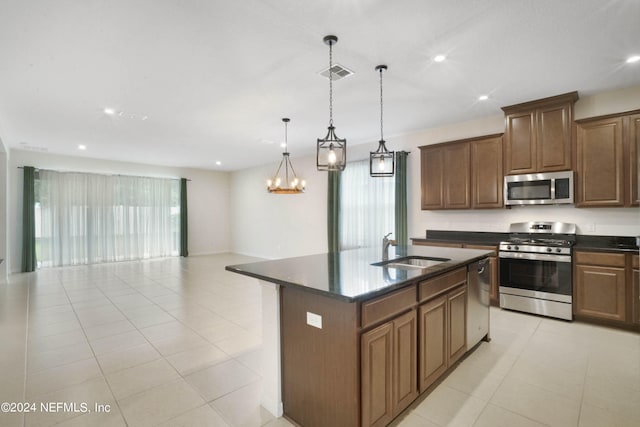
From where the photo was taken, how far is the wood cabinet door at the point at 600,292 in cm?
348

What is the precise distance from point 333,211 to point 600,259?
4.59 m

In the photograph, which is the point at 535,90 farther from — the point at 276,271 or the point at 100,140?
the point at 100,140

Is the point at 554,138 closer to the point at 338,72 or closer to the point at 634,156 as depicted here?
the point at 634,156

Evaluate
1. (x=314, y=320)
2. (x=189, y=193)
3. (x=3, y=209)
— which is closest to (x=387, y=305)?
(x=314, y=320)

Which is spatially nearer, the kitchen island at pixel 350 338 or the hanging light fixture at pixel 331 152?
the kitchen island at pixel 350 338

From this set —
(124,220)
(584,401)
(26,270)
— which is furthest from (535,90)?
(26,270)

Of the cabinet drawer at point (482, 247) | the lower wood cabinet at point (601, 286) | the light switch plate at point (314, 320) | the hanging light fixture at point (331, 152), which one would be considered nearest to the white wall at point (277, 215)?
the cabinet drawer at point (482, 247)

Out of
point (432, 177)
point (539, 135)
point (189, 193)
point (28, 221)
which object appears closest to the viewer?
point (539, 135)

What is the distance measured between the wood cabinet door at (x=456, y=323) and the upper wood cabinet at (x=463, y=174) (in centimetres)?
237

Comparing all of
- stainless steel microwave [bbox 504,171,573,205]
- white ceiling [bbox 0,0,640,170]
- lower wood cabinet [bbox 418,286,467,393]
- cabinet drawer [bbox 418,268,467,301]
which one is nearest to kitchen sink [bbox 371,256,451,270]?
cabinet drawer [bbox 418,268,467,301]

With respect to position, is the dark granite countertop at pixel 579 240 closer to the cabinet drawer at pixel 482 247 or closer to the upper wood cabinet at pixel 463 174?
the cabinet drawer at pixel 482 247

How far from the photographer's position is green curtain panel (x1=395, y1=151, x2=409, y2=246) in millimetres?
5637

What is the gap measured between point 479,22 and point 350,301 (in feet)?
7.93

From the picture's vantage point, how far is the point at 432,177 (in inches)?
205
